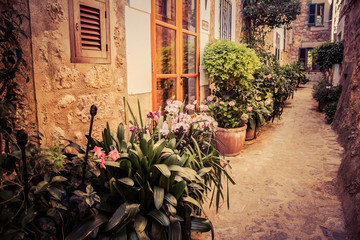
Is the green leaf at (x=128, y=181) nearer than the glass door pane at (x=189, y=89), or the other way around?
the green leaf at (x=128, y=181)

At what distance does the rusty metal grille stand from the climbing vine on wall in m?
1.06

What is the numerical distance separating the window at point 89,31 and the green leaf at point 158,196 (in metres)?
1.34

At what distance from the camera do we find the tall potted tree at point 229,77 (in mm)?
4375

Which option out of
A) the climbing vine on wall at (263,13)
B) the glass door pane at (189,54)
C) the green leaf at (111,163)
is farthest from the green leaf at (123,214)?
the climbing vine on wall at (263,13)

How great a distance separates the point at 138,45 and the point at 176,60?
1.03 meters

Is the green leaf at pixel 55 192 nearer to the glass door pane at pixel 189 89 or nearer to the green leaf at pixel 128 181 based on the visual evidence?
the green leaf at pixel 128 181

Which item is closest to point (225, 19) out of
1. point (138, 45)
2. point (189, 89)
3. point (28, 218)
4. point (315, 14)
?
point (189, 89)

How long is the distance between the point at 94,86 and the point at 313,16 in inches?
813

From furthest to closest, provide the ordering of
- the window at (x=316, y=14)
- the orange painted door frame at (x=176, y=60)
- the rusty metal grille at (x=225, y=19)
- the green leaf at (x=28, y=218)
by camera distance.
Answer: the window at (x=316, y=14)
the rusty metal grille at (x=225, y=19)
the orange painted door frame at (x=176, y=60)
the green leaf at (x=28, y=218)

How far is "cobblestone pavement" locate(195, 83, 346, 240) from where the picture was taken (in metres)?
2.50

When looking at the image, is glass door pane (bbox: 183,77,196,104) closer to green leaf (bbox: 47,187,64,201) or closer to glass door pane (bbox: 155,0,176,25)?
glass door pane (bbox: 155,0,176,25)

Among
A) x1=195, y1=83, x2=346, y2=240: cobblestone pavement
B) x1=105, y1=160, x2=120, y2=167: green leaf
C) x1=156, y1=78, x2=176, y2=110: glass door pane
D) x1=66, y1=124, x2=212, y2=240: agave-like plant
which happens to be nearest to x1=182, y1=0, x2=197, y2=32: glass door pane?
x1=156, y1=78, x2=176, y2=110: glass door pane

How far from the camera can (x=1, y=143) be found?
1.79 metres

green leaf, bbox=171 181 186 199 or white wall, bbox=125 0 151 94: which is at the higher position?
white wall, bbox=125 0 151 94
